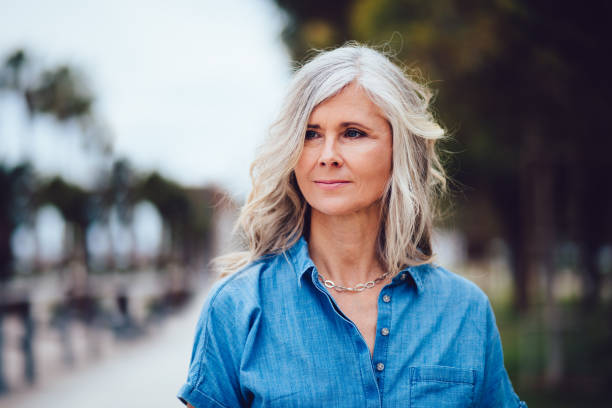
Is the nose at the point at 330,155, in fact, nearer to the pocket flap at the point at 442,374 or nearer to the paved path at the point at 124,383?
the pocket flap at the point at 442,374

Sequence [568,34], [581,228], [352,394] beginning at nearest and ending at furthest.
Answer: [352,394] → [568,34] → [581,228]

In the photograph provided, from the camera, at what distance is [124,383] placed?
891cm

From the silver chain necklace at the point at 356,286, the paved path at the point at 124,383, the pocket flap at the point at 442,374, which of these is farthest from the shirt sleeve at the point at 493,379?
the paved path at the point at 124,383

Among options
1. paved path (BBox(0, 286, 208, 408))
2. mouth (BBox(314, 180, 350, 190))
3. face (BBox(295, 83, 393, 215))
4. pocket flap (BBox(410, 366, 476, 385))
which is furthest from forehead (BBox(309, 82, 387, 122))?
paved path (BBox(0, 286, 208, 408))

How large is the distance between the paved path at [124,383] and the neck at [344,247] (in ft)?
19.7

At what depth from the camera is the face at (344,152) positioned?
6.43 feet

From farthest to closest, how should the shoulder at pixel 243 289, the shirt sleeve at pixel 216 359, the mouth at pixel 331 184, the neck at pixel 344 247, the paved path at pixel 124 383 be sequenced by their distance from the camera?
1. the paved path at pixel 124 383
2. the neck at pixel 344 247
3. the mouth at pixel 331 184
4. the shoulder at pixel 243 289
5. the shirt sleeve at pixel 216 359

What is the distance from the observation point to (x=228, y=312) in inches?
74.4

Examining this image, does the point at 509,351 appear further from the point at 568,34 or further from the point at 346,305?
the point at 346,305

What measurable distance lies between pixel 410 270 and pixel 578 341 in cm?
874

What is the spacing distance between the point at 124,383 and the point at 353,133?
8.03 m

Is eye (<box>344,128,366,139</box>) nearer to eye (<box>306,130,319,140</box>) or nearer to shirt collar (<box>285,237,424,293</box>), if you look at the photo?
eye (<box>306,130,319,140</box>)

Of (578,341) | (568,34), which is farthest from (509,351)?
(568,34)

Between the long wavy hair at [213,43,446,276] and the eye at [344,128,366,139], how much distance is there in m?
0.11
